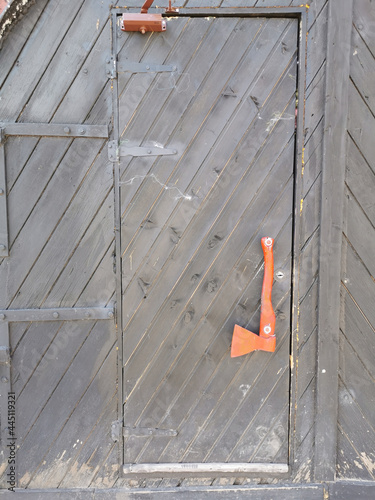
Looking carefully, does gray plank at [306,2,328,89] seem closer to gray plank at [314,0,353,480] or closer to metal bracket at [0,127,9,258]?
gray plank at [314,0,353,480]

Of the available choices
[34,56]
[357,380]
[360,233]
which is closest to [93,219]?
[34,56]

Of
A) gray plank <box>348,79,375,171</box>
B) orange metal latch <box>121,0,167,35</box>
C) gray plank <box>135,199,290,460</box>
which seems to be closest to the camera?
orange metal latch <box>121,0,167,35</box>

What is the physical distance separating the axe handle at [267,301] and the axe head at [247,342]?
3 cm

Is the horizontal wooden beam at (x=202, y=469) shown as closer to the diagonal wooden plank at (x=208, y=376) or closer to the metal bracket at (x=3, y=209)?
the diagonal wooden plank at (x=208, y=376)

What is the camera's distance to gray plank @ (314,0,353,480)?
1.78 meters

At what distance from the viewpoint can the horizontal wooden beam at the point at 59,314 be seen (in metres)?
1.89

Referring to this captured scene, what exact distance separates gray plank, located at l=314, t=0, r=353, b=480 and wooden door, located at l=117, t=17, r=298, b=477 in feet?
0.58

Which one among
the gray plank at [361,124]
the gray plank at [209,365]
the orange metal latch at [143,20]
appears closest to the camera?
the orange metal latch at [143,20]

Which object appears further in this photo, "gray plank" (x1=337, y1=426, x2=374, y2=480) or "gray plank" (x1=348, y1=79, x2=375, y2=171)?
"gray plank" (x1=337, y1=426, x2=374, y2=480)

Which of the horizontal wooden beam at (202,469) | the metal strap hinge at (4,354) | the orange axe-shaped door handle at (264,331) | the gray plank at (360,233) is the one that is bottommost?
the horizontal wooden beam at (202,469)

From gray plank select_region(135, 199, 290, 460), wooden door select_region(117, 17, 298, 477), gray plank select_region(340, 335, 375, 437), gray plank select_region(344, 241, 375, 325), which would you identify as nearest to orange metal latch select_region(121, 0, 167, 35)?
wooden door select_region(117, 17, 298, 477)

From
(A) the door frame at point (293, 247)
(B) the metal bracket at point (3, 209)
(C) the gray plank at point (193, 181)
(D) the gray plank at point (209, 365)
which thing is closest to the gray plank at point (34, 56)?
(B) the metal bracket at point (3, 209)

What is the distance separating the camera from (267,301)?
187cm

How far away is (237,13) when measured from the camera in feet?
5.83
